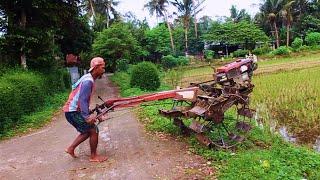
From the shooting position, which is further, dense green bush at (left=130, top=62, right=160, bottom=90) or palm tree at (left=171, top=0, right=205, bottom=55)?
palm tree at (left=171, top=0, right=205, bottom=55)

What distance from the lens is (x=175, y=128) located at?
9.42 m

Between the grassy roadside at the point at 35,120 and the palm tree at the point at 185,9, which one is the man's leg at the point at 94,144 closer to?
the grassy roadside at the point at 35,120

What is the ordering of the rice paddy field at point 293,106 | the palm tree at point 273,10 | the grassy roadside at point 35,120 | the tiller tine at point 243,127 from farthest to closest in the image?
the palm tree at point 273,10 < the grassy roadside at point 35,120 < the rice paddy field at point 293,106 < the tiller tine at point 243,127

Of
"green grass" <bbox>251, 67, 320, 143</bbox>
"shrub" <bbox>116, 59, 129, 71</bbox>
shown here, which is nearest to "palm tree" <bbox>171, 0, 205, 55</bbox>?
"shrub" <bbox>116, 59, 129, 71</bbox>

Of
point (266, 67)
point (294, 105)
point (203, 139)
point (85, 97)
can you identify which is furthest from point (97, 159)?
point (266, 67)

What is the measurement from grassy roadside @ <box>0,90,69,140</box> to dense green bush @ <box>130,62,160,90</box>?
4642 mm

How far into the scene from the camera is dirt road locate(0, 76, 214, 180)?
6469 mm

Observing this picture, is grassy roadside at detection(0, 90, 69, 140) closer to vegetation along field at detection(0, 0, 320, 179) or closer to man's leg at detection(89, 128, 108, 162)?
vegetation along field at detection(0, 0, 320, 179)

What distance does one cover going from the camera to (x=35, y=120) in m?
12.5

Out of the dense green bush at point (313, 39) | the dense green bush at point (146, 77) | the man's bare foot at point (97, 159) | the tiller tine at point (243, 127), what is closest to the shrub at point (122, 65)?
the dense green bush at point (146, 77)

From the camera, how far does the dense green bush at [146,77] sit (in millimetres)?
19812

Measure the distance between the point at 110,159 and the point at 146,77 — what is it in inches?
507

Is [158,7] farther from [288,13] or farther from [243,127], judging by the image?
[243,127]

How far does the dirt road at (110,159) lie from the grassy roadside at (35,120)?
81cm
